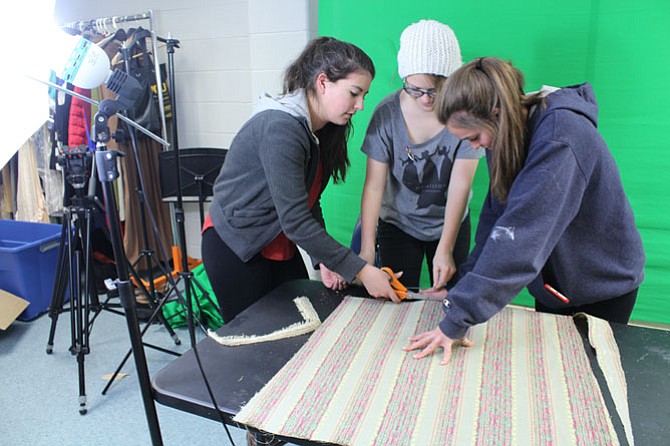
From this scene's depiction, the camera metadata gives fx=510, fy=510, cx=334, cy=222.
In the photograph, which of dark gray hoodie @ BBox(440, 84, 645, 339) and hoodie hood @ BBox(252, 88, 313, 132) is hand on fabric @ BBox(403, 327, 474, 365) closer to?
dark gray hoodie @ BBox(440, 84, 645, 339)

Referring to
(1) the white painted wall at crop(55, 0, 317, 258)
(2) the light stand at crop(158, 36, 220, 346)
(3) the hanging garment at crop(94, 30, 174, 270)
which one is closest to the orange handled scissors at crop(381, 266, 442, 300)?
(2) the light stand at crop(158, 36, 220, 346)

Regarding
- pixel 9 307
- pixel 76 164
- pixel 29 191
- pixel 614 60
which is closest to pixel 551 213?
pixel 614 60

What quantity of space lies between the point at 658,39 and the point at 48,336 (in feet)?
9.86

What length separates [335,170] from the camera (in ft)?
5.06

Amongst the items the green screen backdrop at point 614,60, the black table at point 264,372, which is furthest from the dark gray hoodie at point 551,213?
the green screen backdrop at point 614,60

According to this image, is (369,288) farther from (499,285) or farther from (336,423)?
(336,423)

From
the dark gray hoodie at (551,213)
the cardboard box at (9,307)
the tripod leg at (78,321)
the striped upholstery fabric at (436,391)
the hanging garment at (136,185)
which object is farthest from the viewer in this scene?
the hanging garment at (136,185)

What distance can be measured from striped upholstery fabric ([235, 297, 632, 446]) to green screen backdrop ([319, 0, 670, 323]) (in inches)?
44.9

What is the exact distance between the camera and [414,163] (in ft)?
5.16

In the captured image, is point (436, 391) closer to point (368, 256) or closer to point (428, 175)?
point (368, 256)

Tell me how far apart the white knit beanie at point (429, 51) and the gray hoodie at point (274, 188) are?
350mm

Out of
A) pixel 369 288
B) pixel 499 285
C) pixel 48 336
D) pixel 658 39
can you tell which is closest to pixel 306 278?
pixel 369 288

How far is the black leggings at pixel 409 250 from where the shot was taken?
66.7 inches

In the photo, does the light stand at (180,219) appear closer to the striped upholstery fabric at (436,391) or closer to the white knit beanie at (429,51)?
the striped upholstery fabric at (436,391)
